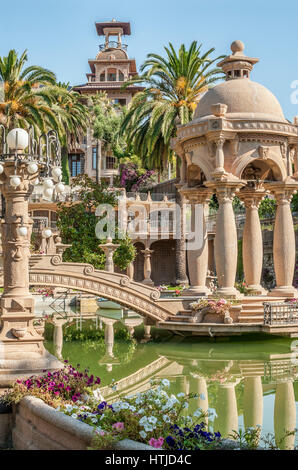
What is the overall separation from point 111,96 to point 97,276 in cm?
4516

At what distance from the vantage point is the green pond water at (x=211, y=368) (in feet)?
29.5

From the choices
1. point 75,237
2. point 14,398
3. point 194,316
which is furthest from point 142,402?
point 75,237

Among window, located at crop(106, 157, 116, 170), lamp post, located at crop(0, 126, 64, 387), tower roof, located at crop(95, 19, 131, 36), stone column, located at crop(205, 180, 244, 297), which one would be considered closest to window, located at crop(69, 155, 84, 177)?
window, located at crop(106, 157, 116, 170)

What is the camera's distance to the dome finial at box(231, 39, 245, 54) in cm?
1819

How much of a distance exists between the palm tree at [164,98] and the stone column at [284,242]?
10186 mm

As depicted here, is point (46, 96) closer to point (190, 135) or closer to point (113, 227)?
point (113, 227)

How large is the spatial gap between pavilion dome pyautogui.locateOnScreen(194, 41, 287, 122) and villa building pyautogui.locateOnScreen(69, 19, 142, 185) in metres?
35.7

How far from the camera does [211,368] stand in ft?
42.7

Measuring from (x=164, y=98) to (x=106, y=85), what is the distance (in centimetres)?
3249

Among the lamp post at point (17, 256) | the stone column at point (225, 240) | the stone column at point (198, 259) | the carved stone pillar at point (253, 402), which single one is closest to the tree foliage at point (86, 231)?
the stone column at point (198, 259)

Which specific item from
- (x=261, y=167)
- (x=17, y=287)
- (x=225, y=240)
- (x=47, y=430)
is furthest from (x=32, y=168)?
(x=261, y=167)

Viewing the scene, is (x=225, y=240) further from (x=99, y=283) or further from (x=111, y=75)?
(x=111, y=75)

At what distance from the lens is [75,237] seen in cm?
3025

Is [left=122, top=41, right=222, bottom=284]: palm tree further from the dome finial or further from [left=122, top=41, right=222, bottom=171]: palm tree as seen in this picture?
the dome finial
